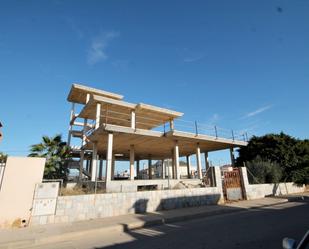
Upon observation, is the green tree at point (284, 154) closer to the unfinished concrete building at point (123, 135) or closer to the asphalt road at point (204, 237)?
the unfinished concrete building at point (123, 135)

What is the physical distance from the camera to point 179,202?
1136 cm

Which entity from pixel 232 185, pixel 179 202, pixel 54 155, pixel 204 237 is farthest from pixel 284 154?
pixel 54 155

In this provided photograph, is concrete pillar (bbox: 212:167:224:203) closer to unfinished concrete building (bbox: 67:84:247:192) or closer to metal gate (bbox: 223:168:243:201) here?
metal gate (bbox: 223:168:243:201)

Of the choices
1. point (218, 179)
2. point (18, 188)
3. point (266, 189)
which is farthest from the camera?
point (266, 189)

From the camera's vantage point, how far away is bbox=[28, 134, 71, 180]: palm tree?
16.1 m

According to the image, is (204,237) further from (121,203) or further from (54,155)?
(54,155)

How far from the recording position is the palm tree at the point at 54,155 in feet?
52.7

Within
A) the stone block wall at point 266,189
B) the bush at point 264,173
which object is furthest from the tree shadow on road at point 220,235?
the bush at point 264,173

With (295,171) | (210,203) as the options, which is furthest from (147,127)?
(295,171)

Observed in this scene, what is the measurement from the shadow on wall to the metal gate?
3.69 feet

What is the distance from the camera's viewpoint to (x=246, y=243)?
→ 5.00 metres

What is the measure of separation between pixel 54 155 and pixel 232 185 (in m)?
14.0

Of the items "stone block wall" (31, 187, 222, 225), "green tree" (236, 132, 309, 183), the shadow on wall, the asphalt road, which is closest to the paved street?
the asphalt road

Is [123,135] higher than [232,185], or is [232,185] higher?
[123,135]
